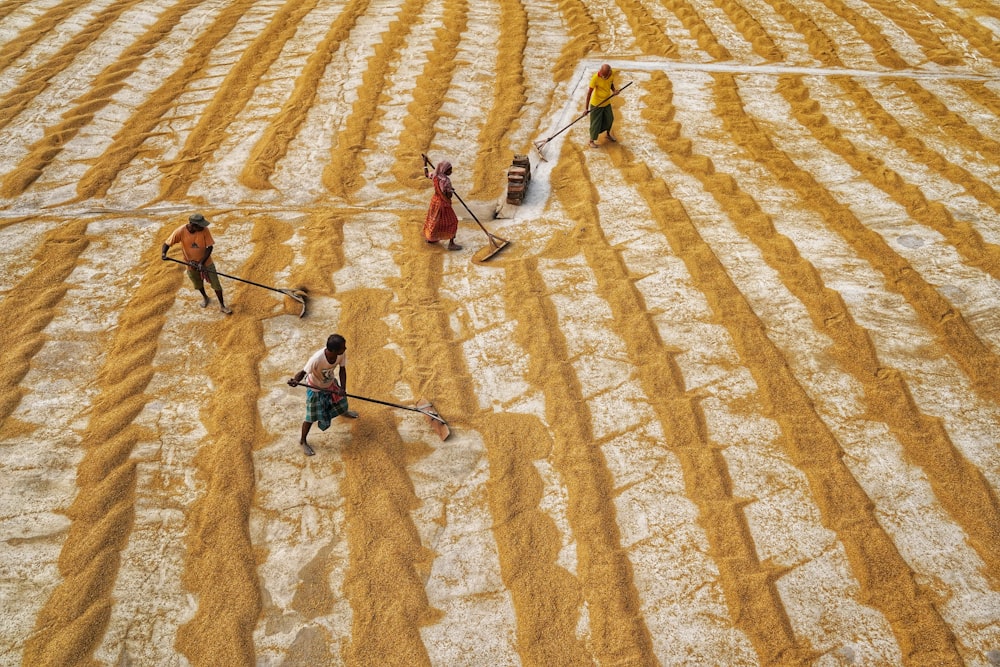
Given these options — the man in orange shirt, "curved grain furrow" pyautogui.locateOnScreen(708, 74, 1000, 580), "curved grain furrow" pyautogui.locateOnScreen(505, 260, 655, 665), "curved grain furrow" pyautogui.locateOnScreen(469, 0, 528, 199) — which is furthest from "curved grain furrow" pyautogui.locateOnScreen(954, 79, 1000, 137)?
the man in orange shirt

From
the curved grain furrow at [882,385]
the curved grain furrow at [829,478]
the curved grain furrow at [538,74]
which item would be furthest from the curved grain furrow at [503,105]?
the curved grain furrow at [882,385]

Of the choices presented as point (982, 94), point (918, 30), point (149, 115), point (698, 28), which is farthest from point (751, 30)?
point (149, 115)

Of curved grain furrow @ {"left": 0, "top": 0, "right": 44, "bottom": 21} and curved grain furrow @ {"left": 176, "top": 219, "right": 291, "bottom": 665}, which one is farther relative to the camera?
curved grain furrow @ {"left": 0, "top": 0, "right": 44, "bottom": 21}

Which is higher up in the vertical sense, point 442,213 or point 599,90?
point 599,90

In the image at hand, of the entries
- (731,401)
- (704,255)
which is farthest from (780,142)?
(731,401)

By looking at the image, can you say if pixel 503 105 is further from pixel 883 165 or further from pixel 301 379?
pixel 301 379

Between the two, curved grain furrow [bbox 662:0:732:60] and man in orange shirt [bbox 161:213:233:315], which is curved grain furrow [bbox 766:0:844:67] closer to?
curved grain furrow [bbox 662:0:732:60]

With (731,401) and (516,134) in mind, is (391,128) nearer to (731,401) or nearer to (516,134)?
(516,134)
